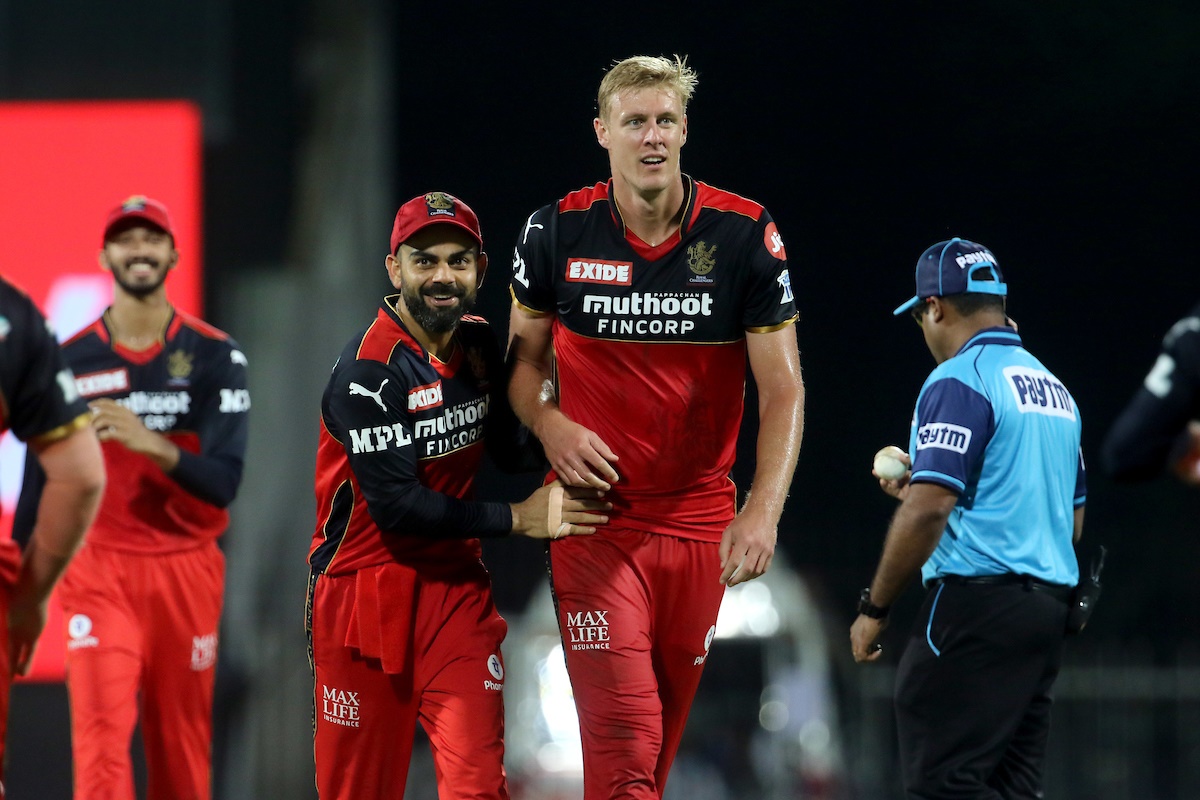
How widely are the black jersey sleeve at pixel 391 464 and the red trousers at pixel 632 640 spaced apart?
285mm

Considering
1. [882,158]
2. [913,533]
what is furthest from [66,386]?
[882,158]

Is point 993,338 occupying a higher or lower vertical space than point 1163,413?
higher

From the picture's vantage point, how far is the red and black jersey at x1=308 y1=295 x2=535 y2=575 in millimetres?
3848

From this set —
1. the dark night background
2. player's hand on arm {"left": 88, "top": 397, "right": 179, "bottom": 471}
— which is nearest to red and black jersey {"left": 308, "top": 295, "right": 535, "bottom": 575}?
player's hand on arm {"left": 88, "top": 397, "right": 179, "bottom": 471}

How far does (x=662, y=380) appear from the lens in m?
4.02

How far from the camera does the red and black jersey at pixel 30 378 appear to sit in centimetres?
267

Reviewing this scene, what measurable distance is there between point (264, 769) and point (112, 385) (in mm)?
3926

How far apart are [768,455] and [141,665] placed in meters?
2.54

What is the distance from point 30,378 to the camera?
106 inches

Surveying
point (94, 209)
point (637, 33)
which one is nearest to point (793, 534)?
point (637, 33)

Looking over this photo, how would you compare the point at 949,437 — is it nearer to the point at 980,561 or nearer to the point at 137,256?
the point at 980,561

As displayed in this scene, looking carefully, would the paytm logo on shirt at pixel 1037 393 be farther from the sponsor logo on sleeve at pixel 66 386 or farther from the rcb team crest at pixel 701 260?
the sponsor logo on sleeve at pixel 66 386

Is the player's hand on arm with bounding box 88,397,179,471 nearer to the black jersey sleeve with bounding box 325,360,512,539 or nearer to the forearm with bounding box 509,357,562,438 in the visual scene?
the black jersey sleeve with bounding box 325,360,512,539

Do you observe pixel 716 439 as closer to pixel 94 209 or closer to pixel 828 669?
pixel 94 209
